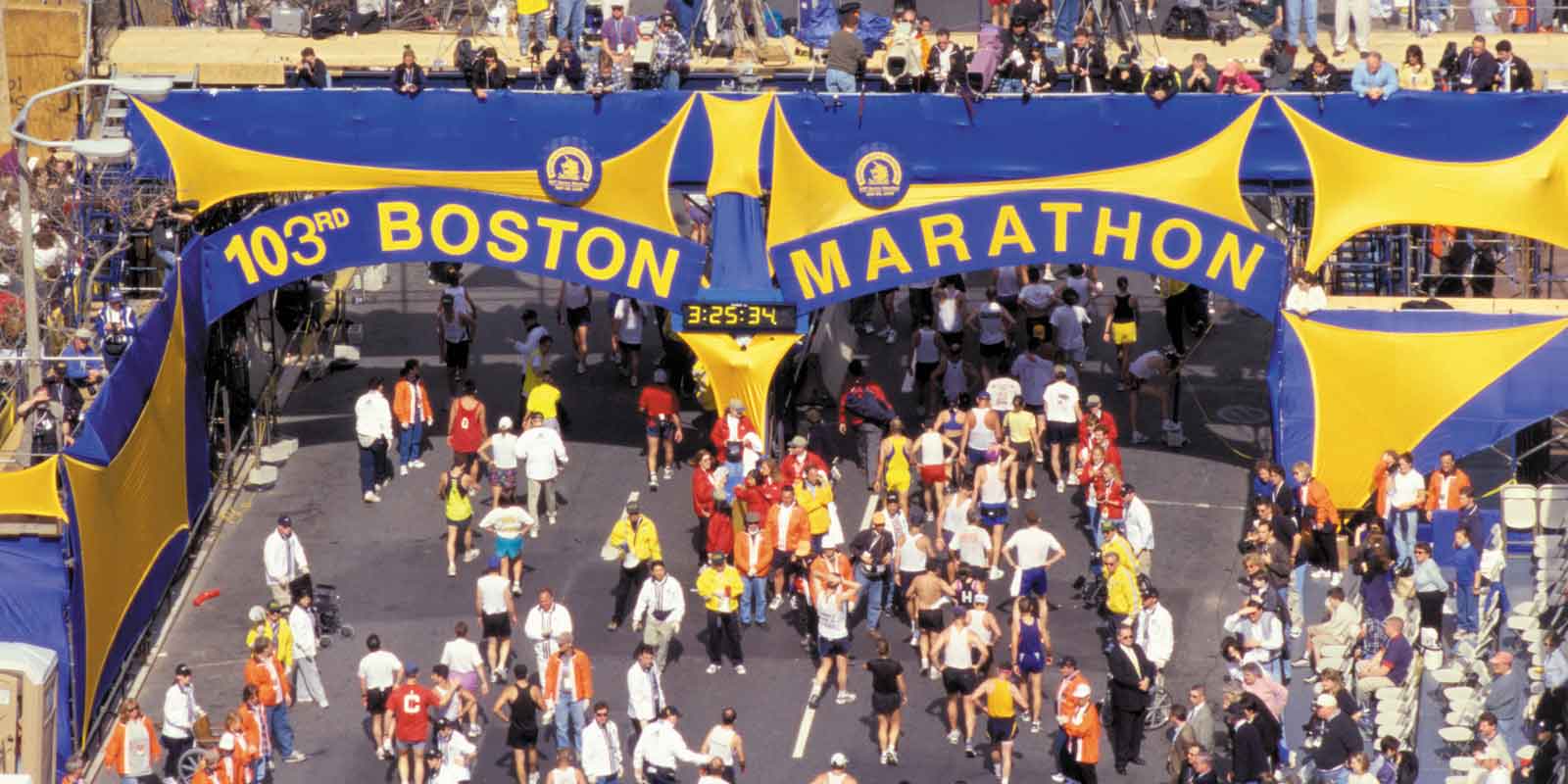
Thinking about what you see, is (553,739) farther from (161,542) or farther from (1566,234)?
(1566,234)

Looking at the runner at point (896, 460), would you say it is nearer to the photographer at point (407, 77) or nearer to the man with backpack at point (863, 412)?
the man with backpack at point (863, 412)

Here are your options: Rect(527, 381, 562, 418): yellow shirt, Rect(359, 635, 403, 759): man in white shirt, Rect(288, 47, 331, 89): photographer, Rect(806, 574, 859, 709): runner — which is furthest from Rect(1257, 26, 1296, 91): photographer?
Rect(359, 635, 403, 759): man in white shirt

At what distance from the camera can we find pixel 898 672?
30875 millimetres

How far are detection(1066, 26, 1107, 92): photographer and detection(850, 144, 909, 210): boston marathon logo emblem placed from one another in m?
2.48

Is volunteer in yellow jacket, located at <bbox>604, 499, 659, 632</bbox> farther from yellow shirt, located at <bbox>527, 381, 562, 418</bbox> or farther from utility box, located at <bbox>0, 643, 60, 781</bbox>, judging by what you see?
utility box, located at <bbox>0, 643, 60, 781</bbox>

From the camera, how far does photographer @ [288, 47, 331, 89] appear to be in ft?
125

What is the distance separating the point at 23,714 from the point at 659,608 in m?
6.50

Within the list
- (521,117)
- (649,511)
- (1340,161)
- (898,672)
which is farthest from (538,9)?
(898,672)

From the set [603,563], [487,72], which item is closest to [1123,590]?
[603,563]

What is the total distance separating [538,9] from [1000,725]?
1431 centimetres

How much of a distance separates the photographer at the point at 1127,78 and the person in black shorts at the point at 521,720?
11.1 meters

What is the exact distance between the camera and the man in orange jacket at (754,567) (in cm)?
3319

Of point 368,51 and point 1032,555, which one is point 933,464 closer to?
point 1032,555

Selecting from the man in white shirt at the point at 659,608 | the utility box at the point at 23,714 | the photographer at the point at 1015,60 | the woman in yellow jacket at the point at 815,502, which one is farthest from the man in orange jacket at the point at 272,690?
the photographer at the point at 1015,60
